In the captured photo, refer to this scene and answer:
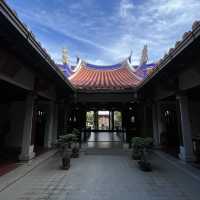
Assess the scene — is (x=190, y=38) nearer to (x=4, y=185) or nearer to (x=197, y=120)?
(x=4, y=185)

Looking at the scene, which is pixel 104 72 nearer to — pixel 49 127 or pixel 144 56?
pixel 144 56

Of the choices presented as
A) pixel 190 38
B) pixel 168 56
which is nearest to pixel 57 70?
pixel 168 56

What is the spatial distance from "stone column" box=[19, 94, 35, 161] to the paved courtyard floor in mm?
673

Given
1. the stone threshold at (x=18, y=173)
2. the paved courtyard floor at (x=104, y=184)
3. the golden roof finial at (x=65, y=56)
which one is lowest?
the paved courtyard floor at (x=104, y=184)

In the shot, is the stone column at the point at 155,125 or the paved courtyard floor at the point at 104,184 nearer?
the paved courtyard floor at the point at 104,184

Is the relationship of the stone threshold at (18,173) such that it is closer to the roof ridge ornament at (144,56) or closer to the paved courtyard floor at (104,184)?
the paved courtyard floor at (104,184)

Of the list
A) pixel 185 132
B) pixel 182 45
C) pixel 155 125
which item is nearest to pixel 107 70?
pixel 155 125

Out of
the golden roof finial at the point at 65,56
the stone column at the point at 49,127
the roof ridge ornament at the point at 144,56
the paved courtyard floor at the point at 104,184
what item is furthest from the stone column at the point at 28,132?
the roof ridge ornament at the point at 144,56

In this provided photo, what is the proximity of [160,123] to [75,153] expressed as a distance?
155 inches

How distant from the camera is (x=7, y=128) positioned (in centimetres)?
666

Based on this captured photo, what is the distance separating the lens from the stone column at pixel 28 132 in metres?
4.47

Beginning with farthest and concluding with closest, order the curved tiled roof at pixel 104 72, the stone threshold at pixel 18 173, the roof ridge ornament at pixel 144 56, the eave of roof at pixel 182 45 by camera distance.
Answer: the roof ridge ornament at pixel 144 56
the curved tiled roof at pixel 104 72
the stone threshold at pixel 18 173
the eave of roof at pixel 182 45

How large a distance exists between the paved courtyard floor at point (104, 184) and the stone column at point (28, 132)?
67cm

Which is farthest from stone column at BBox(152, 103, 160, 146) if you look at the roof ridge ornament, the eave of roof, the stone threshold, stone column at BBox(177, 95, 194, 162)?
the stone threshold
